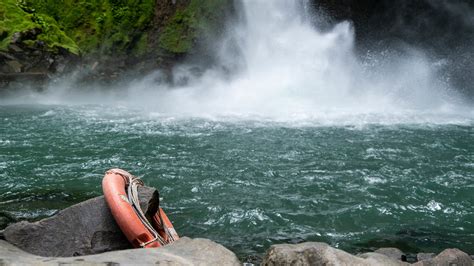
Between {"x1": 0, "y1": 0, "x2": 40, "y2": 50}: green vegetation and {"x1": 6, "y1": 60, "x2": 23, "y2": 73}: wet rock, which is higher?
{"x1": 0, "y1": 0, "x2": 40, "y2": 50}: green vegetation

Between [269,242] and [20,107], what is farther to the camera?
[20,107]

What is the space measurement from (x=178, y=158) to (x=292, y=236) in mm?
4633

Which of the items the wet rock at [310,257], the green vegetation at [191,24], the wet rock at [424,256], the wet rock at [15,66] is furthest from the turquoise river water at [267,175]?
the green vegetation at [191,24]

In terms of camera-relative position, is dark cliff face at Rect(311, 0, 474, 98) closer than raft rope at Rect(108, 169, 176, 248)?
No

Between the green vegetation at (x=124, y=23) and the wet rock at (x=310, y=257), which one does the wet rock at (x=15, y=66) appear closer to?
the green vegetation at (x=124, y=23)

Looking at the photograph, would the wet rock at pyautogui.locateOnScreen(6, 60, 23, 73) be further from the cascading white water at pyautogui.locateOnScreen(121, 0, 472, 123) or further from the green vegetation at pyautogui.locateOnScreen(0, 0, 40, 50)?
the cascading white water at pyautogui.locateOnScreen(121, 0, 472, 123)

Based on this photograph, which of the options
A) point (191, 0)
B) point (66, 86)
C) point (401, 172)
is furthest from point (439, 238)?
point (191, 0)

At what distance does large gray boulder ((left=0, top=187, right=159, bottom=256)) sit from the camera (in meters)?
5.00

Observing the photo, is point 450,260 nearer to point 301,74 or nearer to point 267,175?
point 267,175

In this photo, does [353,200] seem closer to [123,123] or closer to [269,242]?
[269,242]

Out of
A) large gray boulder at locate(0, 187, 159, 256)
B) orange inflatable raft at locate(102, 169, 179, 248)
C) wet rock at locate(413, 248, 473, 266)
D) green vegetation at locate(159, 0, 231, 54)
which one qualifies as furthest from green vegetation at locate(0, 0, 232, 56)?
wet rock at locate(413, 248, 473, 266)

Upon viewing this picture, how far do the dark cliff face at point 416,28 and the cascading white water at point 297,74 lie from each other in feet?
2.10

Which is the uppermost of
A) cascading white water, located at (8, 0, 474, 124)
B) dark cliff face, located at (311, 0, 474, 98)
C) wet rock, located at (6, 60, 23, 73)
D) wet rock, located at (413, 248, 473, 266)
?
dark cliff face, located at (311, 0, 474, 98)

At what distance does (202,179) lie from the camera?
29.2 ft
